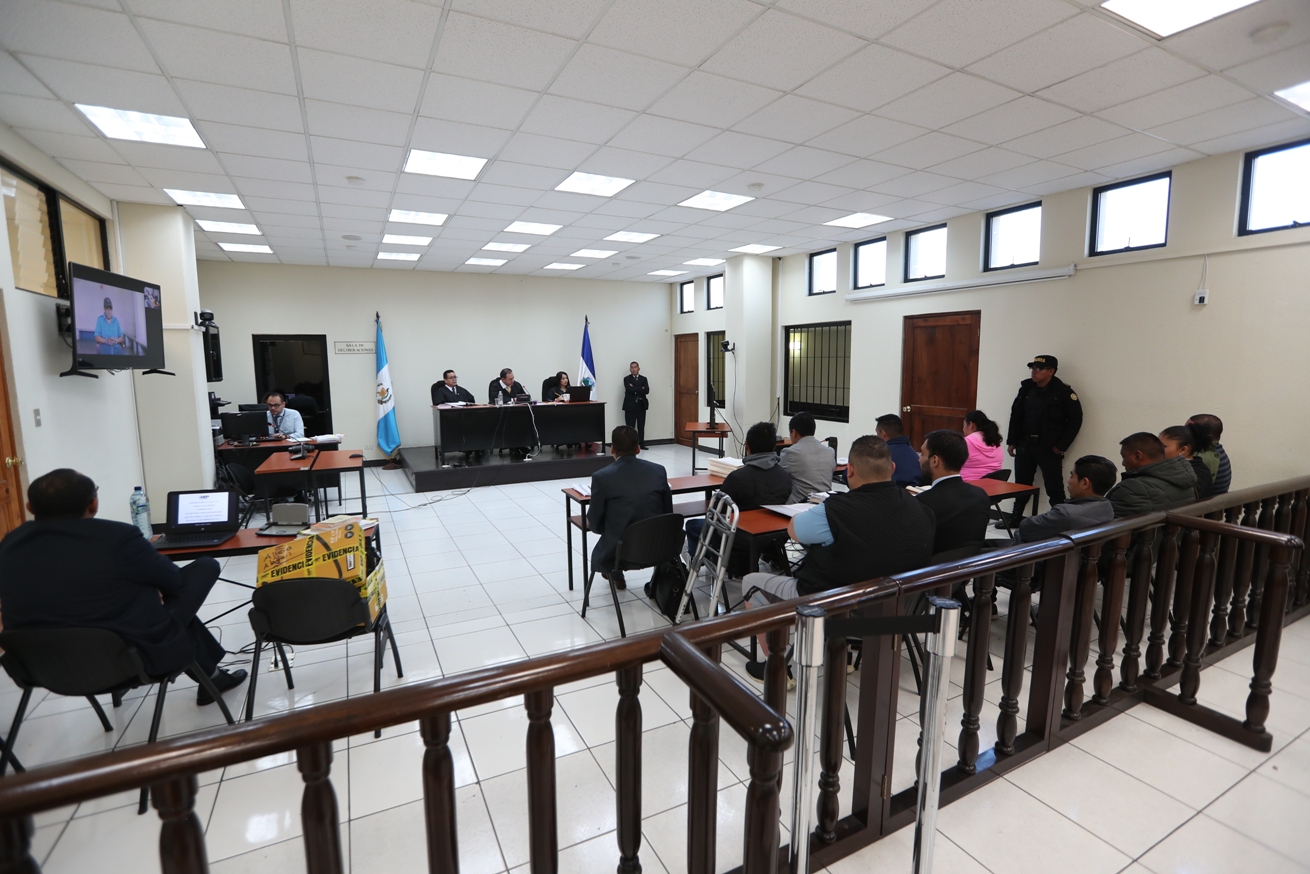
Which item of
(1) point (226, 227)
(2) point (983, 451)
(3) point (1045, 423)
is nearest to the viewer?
(2) point (983, 451)

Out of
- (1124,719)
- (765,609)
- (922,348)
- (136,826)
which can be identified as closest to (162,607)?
(136,826)

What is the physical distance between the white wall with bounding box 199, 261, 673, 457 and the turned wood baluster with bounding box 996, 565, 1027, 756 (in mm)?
9487

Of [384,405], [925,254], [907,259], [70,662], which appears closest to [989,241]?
[925,254]

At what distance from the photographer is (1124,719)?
2496 mm

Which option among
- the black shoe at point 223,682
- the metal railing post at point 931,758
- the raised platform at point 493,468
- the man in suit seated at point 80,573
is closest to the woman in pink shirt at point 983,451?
the metal railing post at point 931,758

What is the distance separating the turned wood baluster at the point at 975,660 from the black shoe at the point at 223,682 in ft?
10.6

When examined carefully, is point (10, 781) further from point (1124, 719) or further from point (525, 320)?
point (525, 320)

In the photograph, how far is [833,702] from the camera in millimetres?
1677

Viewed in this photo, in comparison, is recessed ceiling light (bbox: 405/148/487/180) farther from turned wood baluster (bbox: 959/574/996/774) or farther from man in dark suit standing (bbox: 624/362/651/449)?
man in dark suit standing (bbox: 624/362/651/449)

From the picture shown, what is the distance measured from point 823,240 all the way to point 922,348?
1919 mm

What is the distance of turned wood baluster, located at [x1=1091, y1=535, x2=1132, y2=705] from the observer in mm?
2230

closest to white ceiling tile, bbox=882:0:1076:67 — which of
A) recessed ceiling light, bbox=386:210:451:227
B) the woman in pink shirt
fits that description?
the woman in pink shirt

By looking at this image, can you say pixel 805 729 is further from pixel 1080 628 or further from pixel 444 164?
pixel 444 164

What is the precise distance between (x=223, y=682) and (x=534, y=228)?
5351 mm
